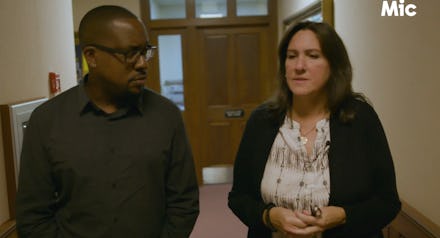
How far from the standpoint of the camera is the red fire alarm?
2145 millimetres

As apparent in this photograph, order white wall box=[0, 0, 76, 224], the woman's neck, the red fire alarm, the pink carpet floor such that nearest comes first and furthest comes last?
the woman's neck
white wall box=[0, 0, 76, 224]
the red fire alarm
the pink carpet floor

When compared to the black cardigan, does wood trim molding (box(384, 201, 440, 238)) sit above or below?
below

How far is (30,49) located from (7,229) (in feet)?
2.47

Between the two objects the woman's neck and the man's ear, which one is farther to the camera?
the woman's neck

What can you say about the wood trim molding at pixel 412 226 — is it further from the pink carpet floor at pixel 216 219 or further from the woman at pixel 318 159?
the pink carpet floor at pixel 216 219

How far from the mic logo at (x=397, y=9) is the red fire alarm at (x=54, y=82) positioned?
63.0 inches

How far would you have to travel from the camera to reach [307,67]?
4.53 ft

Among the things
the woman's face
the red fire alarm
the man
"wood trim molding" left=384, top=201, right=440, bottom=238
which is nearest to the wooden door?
the red fire alarm

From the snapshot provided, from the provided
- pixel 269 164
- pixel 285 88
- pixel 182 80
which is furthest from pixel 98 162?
pixel 182 80

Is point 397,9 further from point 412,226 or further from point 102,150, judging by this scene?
point 102,150

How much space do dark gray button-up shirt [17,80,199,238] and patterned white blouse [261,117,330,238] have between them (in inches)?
12.6

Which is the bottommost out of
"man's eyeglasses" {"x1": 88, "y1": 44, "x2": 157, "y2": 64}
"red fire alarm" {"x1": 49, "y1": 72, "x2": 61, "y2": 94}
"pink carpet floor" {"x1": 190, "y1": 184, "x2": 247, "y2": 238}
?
"pink carpet floor" {"x1": 190, "y1": 184, "x2": 247, "y2": 238}

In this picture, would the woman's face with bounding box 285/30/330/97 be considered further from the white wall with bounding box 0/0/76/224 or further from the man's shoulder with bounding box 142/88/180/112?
the white wall with bounding box 0/0/76/224

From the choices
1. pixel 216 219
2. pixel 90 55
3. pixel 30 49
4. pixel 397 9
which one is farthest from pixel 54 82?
pixel 216 219
